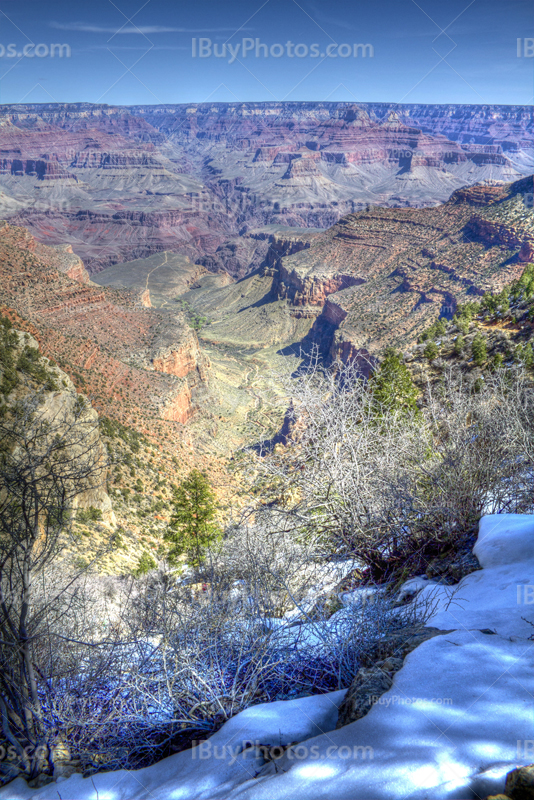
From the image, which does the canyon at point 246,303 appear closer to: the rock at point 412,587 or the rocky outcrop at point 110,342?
the rocky outcrop at point 110,342

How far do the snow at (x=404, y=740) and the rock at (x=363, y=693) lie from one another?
9 centimetres

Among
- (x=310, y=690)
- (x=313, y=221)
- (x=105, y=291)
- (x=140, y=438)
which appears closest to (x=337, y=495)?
(x=310, y=690)

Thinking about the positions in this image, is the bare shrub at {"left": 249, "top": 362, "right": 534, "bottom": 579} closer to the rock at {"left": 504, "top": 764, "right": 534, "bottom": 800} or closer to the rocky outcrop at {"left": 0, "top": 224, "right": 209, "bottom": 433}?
the rock at {"left": 504, "top": 764, "right": 534, "bottom": 800}

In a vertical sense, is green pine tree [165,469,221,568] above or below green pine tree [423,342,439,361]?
below

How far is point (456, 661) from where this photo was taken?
3590 millimetres

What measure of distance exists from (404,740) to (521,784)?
791 millimetres

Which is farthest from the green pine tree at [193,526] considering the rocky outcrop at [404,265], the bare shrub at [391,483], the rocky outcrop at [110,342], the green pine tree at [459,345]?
the rocky outcrop at [404,265]

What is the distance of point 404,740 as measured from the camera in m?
2.93

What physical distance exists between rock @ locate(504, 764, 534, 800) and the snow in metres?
0.13

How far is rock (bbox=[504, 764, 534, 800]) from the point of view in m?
2.27

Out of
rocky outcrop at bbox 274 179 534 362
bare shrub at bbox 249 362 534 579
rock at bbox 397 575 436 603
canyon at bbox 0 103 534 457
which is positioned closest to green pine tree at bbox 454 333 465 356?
canyon at bbox 0 103 534 457

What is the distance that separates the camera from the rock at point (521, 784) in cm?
227

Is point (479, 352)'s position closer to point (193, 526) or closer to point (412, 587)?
point (193, 526)

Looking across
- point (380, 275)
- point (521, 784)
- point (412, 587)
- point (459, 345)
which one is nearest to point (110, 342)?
point (459, 345)
